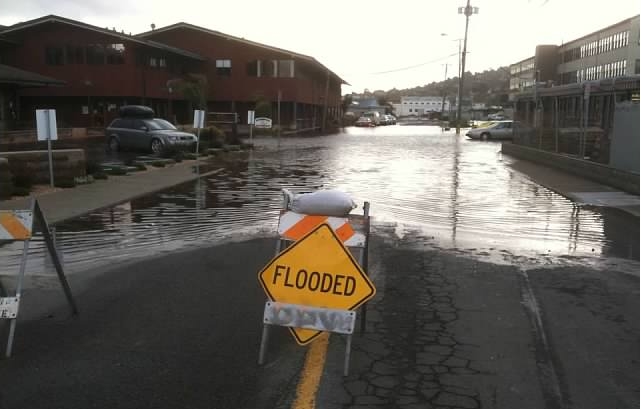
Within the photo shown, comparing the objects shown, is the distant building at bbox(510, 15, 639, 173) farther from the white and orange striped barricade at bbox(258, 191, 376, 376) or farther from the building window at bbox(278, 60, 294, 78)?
the building window at bbox(278, 60, 294, 78)

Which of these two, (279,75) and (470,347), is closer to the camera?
(470,347)

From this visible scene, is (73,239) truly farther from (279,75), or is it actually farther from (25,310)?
(279,75)

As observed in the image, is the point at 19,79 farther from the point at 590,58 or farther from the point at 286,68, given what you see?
the point at 590,58

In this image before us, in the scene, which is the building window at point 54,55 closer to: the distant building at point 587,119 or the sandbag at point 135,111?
the sandbag at point 135,111

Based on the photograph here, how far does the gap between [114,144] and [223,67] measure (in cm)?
2721

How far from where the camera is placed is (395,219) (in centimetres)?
1123

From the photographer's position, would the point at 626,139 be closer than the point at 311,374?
No

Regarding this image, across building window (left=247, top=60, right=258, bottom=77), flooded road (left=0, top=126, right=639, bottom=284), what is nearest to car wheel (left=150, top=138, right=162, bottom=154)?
flooded road (left=0, top=126, right=639, bottom=284)

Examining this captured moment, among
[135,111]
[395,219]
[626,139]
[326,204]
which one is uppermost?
[135,111]

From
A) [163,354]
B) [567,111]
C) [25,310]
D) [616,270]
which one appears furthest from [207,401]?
[567,111]

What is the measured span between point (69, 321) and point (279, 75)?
161 ft

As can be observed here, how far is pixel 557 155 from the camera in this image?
2116 cm

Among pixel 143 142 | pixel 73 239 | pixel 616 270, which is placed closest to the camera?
pixel 616 270

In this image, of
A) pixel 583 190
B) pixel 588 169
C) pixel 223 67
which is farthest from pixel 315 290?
pixel 223 67
